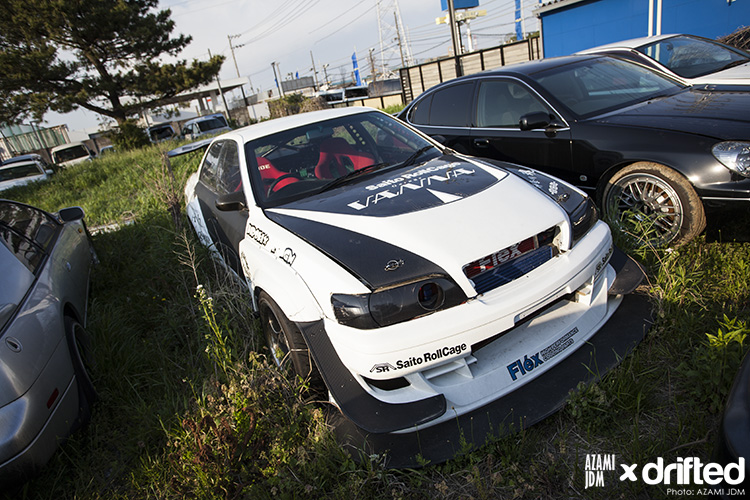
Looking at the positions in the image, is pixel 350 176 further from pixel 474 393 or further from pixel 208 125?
pixel 208 125

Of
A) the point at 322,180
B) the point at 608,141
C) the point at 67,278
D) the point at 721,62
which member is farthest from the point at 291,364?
the point at 721,62

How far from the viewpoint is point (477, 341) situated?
2078 mm

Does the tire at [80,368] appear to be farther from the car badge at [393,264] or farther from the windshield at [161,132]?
the windshield at [161,132]

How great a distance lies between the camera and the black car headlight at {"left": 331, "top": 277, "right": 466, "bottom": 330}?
2.07 metres

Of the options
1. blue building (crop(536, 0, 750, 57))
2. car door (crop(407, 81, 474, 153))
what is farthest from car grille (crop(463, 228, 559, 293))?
blue building (crop(536, 0, 750, 57))

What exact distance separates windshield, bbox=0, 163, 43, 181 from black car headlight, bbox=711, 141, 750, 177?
53.9ft

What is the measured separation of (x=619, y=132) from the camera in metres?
3.51

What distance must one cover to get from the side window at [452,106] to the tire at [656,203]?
69.5 inches

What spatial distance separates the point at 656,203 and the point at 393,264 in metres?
2.37

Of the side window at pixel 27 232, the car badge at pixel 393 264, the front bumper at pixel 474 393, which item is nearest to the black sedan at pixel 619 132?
the front bumper at pixel 474 393

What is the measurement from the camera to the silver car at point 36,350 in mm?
2125

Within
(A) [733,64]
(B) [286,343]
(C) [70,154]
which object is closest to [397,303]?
(B) [286,343]

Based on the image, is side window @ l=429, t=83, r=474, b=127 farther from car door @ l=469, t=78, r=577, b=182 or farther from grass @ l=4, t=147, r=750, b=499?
grass @ l=4, t=147, r=750, b=499

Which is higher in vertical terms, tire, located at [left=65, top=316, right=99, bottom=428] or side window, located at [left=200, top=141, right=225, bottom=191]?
side window, located at [left=200, top=141, right=225, bottom=191]
